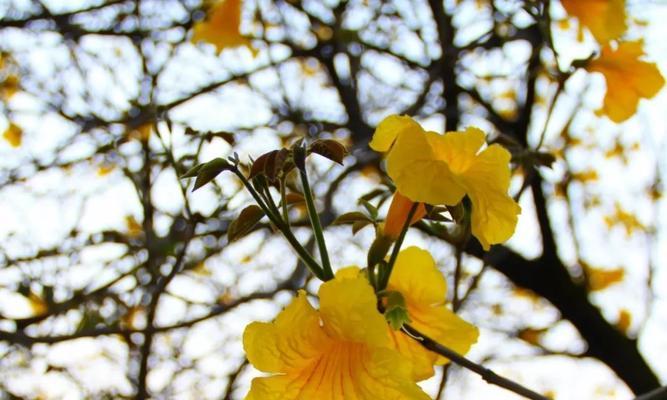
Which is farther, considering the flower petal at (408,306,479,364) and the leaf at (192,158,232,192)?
the flower petal at (408,306,479,364)

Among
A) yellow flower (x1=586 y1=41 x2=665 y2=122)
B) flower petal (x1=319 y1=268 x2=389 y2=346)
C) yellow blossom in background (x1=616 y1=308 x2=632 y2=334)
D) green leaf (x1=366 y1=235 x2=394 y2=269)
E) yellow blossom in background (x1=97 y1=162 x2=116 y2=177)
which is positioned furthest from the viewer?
yellow blossom in background (x1=616 y1=308 x2=632 y2=334)

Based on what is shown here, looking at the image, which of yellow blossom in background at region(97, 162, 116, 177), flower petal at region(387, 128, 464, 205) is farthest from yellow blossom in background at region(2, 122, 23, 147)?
flower petal at region(387, 128, 464, 205)

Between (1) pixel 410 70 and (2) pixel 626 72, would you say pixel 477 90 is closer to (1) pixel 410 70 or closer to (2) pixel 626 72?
(1) pixel 410 70

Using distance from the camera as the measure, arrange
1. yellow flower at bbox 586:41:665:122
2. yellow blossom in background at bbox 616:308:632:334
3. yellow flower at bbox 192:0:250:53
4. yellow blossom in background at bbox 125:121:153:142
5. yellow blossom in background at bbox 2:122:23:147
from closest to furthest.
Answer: yellow flower at bbox 586:41:665:122, yellow blossom in background at bbox 125:121:153:142, yellow flower at bbox 192:0:250:53, yellow blossom in background at bbox 2:122:23:147, yellow blossom in background at bbox 616:308:632:334

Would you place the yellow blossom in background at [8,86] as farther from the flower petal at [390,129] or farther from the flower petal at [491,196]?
the flower petal at [491,196]

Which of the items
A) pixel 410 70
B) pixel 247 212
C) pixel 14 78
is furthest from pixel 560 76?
pixel 14 78

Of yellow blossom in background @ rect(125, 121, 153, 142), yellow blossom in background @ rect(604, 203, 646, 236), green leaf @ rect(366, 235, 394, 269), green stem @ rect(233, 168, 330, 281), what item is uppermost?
yellow blossom in background @ rect(604, 203, 646, 236)

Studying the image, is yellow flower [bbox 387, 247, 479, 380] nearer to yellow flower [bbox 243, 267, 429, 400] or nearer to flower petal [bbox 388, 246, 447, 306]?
flower petal [bbox 388, 246, 447, 306]

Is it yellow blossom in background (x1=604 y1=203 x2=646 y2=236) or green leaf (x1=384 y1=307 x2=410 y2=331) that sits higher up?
yellow blossom in background (x1=604 y1=203 x2=646 y2=236)
